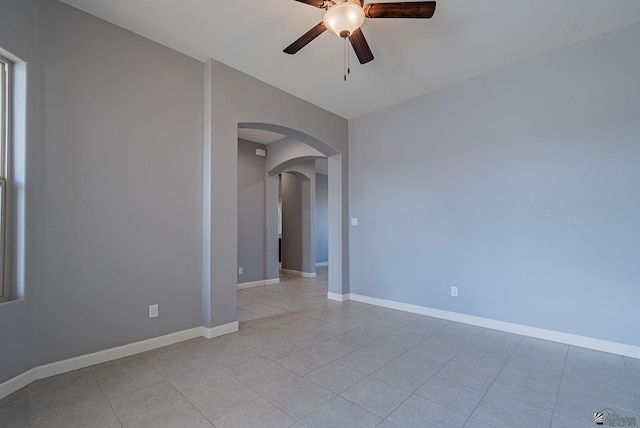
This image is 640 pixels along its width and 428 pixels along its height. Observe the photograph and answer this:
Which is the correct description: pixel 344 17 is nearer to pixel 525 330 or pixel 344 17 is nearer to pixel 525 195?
pixel 525 195

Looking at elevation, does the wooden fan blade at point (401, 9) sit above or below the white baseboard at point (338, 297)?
above

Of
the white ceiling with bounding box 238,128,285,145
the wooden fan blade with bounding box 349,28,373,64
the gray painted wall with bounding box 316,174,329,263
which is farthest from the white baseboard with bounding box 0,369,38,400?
the gray painted wall with bounding box 316,174,329,263

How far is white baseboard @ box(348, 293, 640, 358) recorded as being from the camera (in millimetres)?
2677

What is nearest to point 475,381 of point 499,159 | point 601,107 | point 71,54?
Result: point 499,159

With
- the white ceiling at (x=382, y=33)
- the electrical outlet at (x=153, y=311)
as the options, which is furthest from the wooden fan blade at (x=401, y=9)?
the electrical outlet at (x=153, y=311)

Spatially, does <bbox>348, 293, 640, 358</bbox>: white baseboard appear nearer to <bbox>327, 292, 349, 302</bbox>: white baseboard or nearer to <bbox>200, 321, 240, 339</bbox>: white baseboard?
<bbox>327, 292, 349, 302</bbox>: white baseboard

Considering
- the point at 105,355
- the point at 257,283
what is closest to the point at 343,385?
the point at 105,355

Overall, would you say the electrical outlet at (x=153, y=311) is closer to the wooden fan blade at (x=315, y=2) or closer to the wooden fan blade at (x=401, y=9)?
the wooden fan blade at (x=315, y=2)

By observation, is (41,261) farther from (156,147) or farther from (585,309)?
(585,309)

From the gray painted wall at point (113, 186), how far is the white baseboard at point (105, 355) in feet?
0.20

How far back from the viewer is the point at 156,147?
295 centimetres

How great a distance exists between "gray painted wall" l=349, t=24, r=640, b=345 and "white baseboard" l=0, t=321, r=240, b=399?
2.47 meters

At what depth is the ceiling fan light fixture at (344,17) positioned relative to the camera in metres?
1.98

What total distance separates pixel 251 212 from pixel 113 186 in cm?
327
